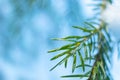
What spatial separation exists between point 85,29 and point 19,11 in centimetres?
6

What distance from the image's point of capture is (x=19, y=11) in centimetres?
23

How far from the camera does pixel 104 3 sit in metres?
0.22

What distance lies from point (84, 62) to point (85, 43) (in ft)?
0.06

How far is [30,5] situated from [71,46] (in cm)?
5

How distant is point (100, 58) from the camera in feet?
0.71

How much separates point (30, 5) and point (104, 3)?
68 millimetres

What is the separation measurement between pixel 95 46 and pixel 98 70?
0.03 meters

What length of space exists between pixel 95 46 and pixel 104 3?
40 mm

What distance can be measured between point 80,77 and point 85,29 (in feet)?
0.15

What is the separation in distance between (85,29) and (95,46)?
0.7 inches

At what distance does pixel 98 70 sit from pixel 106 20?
0.04 metres

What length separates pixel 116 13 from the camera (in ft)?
0.72

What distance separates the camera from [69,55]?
206mm

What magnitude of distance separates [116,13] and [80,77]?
0.22 feet
